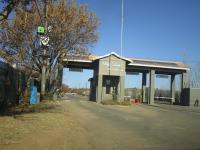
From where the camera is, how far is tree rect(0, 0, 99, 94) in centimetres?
3356

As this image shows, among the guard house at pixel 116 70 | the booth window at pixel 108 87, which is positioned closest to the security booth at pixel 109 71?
the guard house at pixel 116 70

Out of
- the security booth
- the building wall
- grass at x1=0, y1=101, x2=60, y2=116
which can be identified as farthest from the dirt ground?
the building wall

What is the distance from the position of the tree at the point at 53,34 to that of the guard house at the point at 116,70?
7.57 metres

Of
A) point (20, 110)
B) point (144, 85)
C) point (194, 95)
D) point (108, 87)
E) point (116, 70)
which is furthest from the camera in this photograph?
point (144, 85)

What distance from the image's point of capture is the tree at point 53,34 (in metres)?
33.6

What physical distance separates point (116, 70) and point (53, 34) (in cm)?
1753

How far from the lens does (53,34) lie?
33.7 m

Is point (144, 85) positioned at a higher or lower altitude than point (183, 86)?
higher

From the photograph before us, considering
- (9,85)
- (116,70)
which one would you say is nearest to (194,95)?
(116,70)

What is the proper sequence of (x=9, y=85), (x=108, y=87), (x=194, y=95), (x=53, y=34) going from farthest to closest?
(x=108, y=87), (x=194, y=95), (x=53, y=34), (x=9, y=85)

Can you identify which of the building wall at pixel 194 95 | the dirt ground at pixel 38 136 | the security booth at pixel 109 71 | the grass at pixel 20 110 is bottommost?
the dirt ground at pixel 38 136

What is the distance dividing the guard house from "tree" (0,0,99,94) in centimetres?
757

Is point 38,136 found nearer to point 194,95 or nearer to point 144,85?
point 194,95

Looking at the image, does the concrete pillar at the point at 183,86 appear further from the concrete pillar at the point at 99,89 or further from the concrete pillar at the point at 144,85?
the concrete pillar at the point at 99,89
